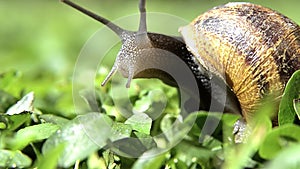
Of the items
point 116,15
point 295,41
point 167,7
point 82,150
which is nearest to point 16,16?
point 116,15

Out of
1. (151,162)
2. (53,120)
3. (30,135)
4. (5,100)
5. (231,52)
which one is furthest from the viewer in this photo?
(231,52)

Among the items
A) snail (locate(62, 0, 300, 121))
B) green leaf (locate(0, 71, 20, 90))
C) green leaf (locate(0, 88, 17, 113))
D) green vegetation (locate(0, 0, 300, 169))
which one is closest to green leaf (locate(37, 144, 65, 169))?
green vegetation (locate(0, 0, 300, 169))

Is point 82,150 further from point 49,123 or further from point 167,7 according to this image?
point 167,7

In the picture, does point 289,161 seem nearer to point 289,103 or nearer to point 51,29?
point 289,103

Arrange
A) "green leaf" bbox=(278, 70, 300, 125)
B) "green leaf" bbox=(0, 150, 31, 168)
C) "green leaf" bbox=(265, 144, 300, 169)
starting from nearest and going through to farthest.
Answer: "green leaf" bbox=(265, 144, 300, 169) → "green leaf" bbox=(0, 150, 31, 168) → "green leaf" bbox=(278, 70, 300, 125)

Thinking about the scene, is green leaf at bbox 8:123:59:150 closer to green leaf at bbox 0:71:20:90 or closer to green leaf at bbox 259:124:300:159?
green leaf at bbox 259:124:300:159

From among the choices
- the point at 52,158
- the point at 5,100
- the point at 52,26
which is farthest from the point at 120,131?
the point at 52,26
